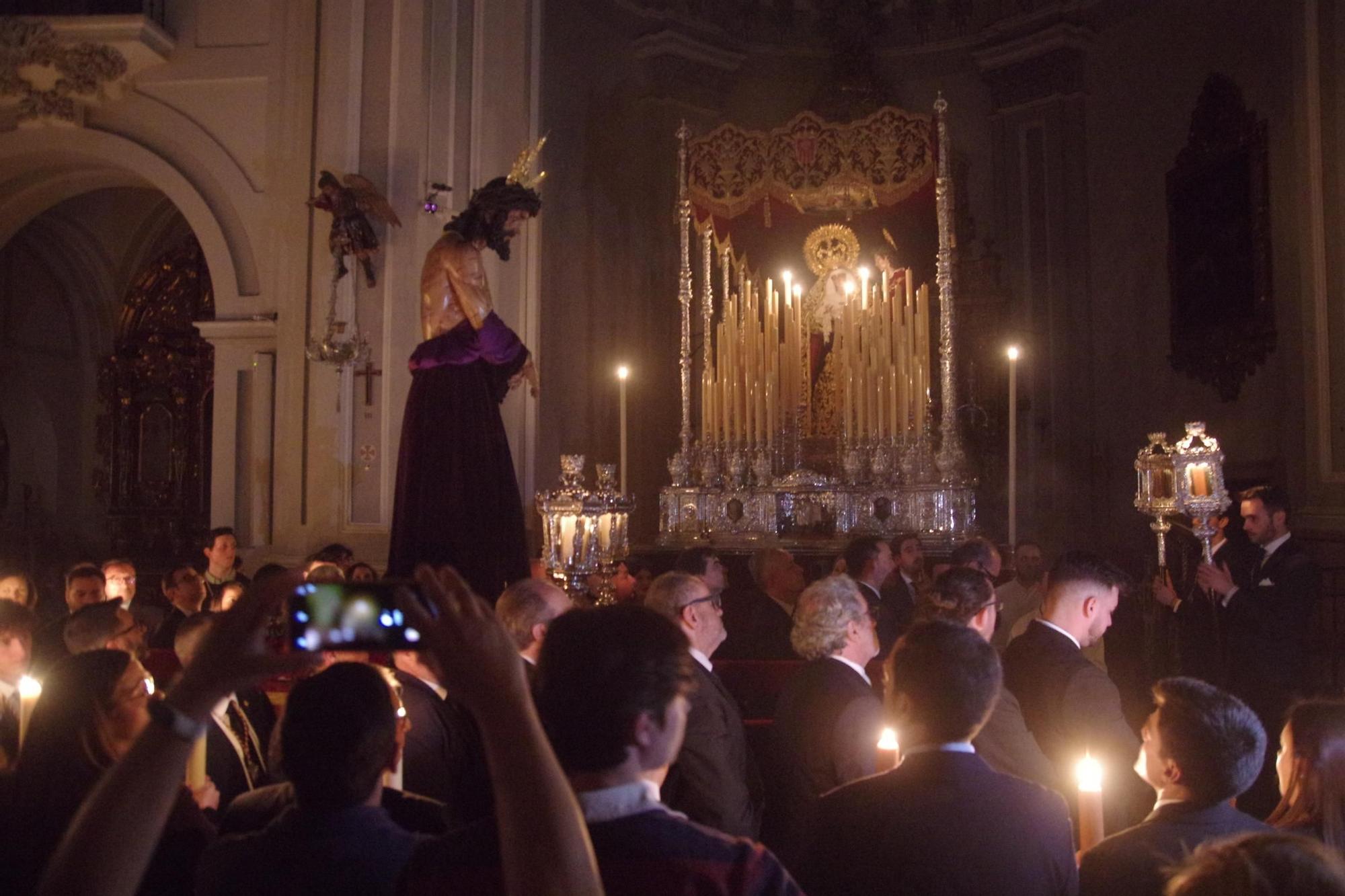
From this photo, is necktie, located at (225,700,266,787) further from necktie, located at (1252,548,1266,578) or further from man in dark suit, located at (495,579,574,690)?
necktie, located at (1252,548,1266,578)

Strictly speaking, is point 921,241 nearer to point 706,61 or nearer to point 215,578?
point 706,61

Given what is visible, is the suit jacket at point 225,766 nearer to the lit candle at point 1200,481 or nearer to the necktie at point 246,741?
the necktie at point 246,741

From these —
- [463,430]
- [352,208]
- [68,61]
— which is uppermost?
[68,61]

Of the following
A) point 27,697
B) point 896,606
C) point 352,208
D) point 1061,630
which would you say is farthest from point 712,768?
point 352,208

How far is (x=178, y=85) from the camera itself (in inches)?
358

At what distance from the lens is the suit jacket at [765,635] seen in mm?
5738

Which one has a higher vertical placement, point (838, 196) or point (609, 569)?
point (838, 196)

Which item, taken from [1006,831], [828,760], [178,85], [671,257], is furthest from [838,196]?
[1006,831]

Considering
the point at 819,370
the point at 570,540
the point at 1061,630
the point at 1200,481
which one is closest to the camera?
the point at 1061,630

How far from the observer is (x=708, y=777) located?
3.22 m

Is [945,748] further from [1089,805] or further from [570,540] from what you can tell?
[570,540]

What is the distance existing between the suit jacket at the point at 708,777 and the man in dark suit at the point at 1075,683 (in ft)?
3.24

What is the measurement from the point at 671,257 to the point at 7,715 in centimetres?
821

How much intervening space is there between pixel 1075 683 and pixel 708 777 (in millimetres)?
1179
